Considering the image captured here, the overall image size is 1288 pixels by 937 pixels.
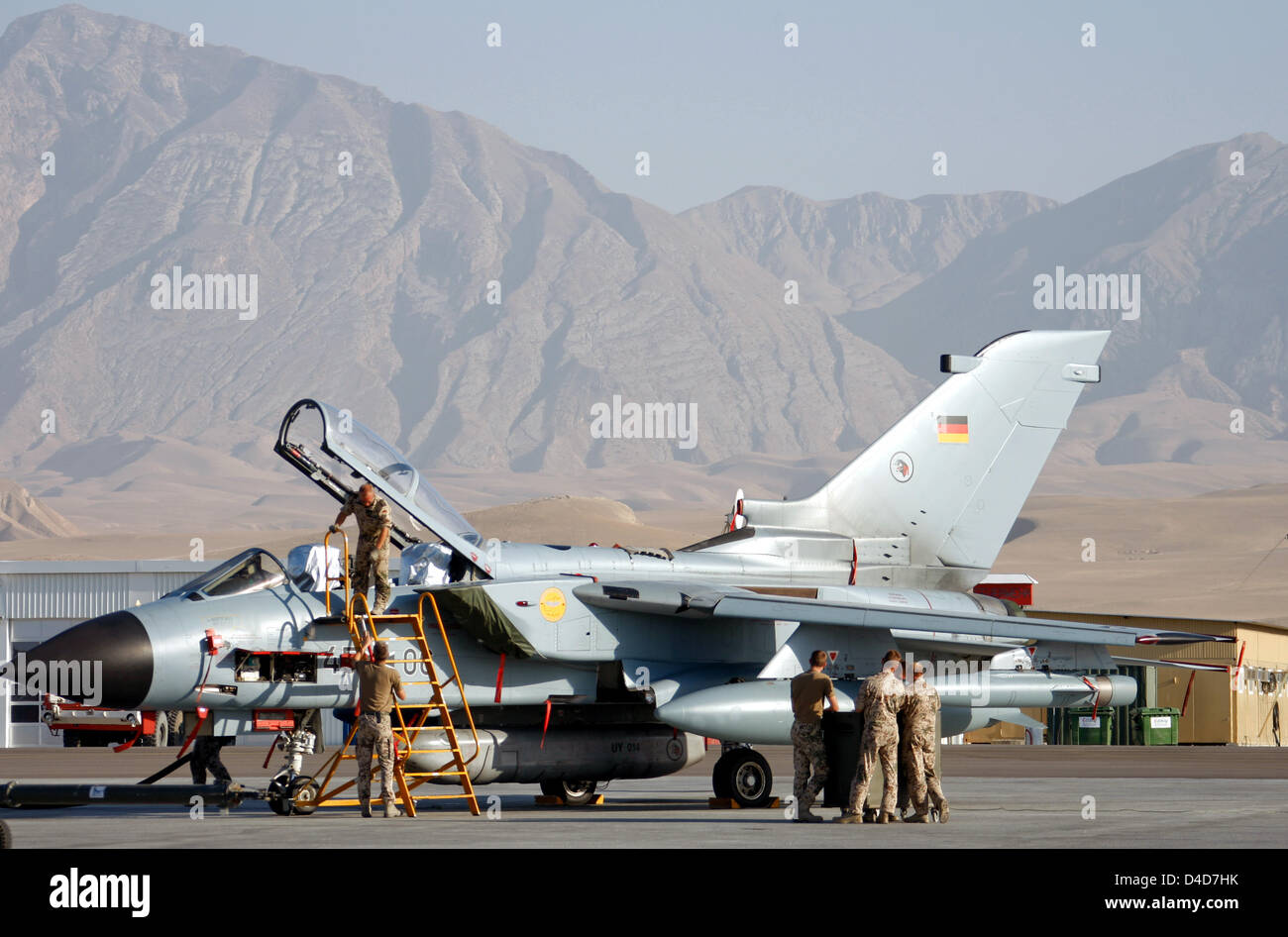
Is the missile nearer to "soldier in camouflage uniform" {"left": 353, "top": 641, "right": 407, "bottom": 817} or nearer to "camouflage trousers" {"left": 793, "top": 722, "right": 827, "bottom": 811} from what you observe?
"camouflage trousers" {"left": 793, "top": 722, "right": 827, "bottom": 811}

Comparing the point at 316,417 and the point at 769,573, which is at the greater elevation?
the point at 316,417

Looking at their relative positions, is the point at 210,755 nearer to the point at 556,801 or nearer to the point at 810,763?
the point at 556,801

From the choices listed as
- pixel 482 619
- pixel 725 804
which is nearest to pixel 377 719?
pixel 482 619

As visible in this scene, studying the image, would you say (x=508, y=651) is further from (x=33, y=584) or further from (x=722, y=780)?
(x=33, y=584)

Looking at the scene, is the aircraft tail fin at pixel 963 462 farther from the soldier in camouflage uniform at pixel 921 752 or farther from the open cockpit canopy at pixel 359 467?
the soldier in camouflage uniform at pixel 921 752

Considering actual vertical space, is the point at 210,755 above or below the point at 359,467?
below

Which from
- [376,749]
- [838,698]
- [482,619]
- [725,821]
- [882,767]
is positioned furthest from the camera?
[482,619]

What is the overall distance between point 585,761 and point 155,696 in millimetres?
4423

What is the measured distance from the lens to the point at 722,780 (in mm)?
17797

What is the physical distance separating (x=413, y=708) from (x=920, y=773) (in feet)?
15.9

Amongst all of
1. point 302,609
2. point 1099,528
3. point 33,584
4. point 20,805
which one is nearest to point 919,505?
point 302,609

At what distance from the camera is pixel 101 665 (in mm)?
15117

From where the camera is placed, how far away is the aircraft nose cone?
49.6 ft

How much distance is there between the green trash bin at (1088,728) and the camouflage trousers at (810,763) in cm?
2497
